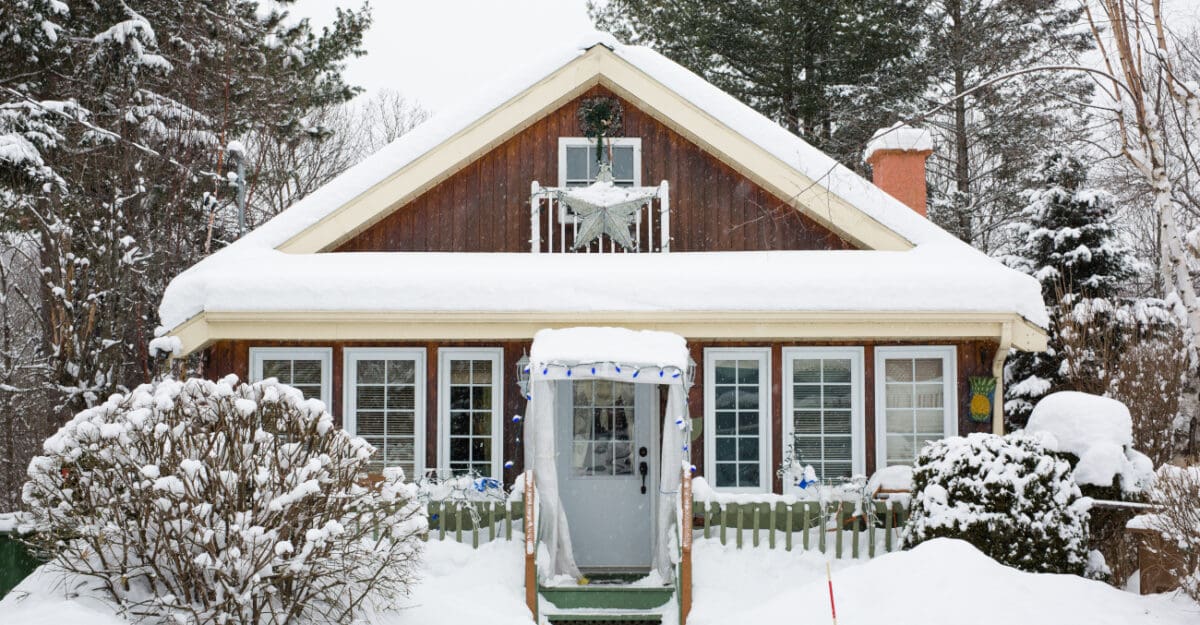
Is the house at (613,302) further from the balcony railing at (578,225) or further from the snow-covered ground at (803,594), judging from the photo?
the snow-covered ground at (803,594)

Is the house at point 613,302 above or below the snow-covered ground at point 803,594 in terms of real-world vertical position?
above

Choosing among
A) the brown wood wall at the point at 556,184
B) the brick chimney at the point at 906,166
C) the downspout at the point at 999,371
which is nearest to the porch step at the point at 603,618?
the downspout at the point at 999,371

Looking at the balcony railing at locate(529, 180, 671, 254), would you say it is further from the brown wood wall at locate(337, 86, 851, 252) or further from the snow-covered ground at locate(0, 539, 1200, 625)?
the snow-covered ground at locate(0, 539, 1200, 625)

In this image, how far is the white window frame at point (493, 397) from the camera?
10.9 metres

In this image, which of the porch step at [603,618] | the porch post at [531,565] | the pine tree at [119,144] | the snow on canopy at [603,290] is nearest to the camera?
the porch post at [531,565]

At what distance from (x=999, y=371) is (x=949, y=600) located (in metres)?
3.70

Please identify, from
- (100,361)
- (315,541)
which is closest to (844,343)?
(315,541)

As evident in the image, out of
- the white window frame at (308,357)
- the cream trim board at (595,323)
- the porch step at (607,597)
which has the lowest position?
the porch step at (607,597)

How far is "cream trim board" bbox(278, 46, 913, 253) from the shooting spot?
11.5 meters

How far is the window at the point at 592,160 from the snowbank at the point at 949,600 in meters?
5.06

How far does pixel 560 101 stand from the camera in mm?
12094

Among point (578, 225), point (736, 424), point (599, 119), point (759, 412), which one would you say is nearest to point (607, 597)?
point (736, 424)

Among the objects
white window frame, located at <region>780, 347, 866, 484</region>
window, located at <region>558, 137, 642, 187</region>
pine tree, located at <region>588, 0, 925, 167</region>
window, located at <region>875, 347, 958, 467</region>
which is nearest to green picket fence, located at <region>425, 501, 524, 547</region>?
white window frame, located at <region>780, 347, 866, 484</region>

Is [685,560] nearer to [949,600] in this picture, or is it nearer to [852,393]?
[949,600]
